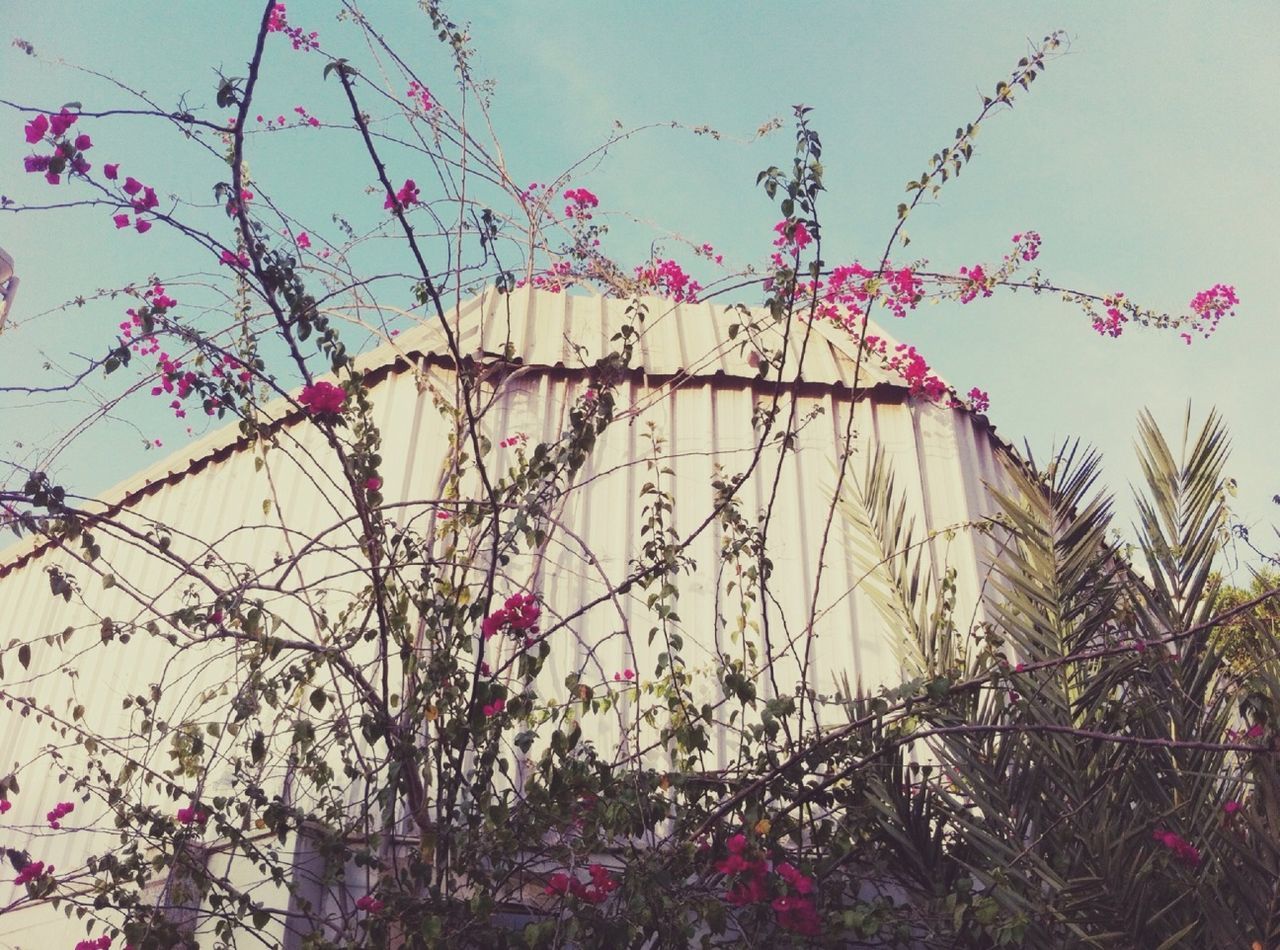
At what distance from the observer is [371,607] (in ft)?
14.9

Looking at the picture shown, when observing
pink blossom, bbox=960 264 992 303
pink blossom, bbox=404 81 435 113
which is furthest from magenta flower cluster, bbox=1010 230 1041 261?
pink blossom, bbox=404 81 435 113

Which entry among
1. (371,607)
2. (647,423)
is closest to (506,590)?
(371,607)

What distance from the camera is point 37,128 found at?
3.38 m

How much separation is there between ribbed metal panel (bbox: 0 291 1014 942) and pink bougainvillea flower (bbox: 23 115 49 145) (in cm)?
187

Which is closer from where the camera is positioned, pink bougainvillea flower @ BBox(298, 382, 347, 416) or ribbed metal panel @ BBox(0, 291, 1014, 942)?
pink bougainvillea flower @ BBox(298, 382, 347, 416)

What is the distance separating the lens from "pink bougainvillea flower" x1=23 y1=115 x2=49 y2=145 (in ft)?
11.1

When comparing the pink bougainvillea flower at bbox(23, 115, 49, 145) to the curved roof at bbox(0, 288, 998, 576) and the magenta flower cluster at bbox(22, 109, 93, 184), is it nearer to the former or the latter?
→ the magenta flower cluster at bbox(22, 109, 93, 184)

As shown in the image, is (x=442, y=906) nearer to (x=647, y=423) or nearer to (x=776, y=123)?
(x=647, y=423)

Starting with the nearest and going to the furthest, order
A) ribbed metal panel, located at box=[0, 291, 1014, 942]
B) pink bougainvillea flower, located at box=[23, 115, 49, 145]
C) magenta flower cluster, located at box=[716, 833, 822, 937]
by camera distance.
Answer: pink bougainvillea flower, located at box=[23, 115, 49, 145], magenta flower cluster, located at box=[716, 833, 822, 937], ribbed metal panel, located at box=[0, 291, 1014, 942]

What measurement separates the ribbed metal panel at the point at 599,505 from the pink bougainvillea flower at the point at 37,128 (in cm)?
187

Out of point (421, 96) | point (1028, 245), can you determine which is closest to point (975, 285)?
point (1028, 245)

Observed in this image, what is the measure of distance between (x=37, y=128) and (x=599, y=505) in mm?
2887

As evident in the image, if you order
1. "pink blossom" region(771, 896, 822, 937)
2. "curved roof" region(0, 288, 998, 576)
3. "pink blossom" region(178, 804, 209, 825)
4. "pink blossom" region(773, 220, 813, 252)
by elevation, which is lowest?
"pink blossom" region(771, 896, 822, 937)

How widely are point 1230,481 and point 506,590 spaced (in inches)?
A: 121
